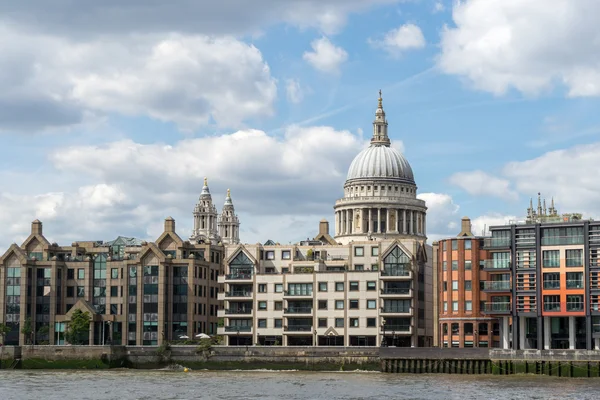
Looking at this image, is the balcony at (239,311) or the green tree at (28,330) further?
the green tree at (28,330)

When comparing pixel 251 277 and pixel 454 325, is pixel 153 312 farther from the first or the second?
pixel 454 325

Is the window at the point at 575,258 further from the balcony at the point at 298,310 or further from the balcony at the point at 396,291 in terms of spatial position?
the balcony at the point at 298,310

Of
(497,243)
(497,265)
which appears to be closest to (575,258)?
(497,265)

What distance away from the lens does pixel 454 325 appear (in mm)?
160750

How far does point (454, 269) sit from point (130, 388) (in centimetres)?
5557

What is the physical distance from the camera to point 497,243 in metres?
157

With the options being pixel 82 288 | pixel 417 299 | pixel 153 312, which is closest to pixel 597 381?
pixel 417 299

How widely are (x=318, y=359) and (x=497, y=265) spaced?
25130mm

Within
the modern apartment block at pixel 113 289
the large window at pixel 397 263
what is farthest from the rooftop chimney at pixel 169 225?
the large window at pixel 397 263

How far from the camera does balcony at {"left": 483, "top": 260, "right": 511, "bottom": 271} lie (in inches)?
6122

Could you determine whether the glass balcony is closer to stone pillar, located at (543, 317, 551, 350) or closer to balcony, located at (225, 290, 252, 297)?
balcony, located at (225, 290, 252, 297)

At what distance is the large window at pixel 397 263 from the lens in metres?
170

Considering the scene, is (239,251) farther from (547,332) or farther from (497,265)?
(547,332)

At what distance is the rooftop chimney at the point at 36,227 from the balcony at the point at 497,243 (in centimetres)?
7292
